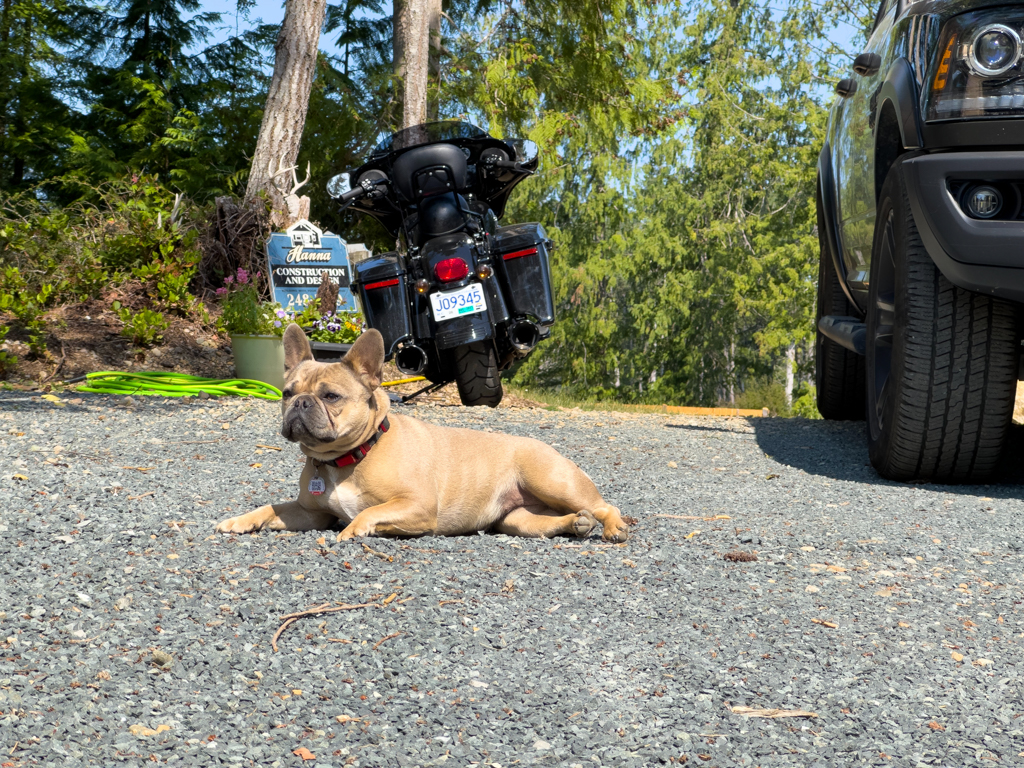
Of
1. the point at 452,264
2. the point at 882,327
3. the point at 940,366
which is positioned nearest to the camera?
the point at 940,366

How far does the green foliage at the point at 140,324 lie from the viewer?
8.49 m

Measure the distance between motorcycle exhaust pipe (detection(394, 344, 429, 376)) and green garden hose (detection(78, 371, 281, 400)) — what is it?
0.96 m

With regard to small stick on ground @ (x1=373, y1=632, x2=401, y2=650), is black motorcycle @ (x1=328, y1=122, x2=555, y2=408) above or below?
above

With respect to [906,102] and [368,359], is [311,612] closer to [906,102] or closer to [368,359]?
[368,359]

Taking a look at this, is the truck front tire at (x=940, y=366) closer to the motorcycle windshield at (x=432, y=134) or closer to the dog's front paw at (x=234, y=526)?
the dog's front paw at (x=234, y=526)

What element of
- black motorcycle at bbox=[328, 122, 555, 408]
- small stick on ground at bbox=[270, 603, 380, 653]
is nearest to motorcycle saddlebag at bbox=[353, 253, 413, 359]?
black motorcycle at bbox=[328, 122, 555, 408]

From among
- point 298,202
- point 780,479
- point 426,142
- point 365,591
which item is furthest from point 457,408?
point 298,202

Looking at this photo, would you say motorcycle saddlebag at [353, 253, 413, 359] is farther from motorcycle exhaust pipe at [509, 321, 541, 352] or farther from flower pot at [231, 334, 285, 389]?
flower pot at [231, 334, 285, 389]

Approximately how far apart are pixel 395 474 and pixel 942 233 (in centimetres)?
226

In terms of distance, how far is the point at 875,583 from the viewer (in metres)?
2.74

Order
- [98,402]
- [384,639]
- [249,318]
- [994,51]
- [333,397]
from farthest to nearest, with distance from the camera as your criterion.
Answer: [249,318] < [98,402] < [994,51] < [333,397] < [384,639]

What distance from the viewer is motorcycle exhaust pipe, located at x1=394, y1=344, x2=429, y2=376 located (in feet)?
22.2

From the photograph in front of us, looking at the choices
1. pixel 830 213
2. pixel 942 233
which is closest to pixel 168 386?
pixel 830 213

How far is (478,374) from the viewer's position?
7090 millimetres
